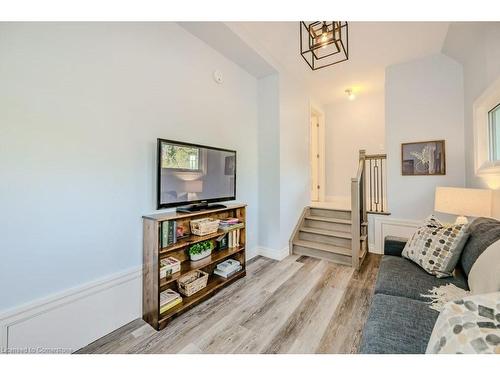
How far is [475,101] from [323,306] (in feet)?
9.15

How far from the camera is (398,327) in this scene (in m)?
1.07

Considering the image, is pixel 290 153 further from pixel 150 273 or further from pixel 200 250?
pixel 150 273

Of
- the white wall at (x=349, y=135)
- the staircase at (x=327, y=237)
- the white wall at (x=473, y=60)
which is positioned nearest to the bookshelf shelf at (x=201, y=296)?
the staircase at (x=327, y=237)

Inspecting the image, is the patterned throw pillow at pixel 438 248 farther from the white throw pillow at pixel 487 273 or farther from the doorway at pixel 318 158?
the doorway at pixel 318 158

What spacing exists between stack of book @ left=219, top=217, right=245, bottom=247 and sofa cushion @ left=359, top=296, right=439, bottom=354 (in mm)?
1482

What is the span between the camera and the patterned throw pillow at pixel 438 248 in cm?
155

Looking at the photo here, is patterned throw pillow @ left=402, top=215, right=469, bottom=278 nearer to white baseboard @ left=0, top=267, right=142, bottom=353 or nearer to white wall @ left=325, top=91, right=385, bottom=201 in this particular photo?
white baseboard @ left=0, top=267, right=142, bottom=353

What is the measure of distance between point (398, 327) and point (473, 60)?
121 inches

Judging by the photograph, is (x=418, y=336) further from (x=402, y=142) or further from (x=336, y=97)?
(x=336, y=97)

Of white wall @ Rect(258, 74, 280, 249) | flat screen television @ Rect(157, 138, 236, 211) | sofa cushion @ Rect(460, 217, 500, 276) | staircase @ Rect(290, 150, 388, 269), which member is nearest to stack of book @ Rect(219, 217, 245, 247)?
flat screen television @ Rect(157, 138, 236, 211)

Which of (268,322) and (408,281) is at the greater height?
(408,281)

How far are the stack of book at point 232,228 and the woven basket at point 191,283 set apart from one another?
0.51 metres

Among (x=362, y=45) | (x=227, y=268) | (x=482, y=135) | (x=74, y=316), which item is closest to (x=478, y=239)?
(x=482, y=135)
